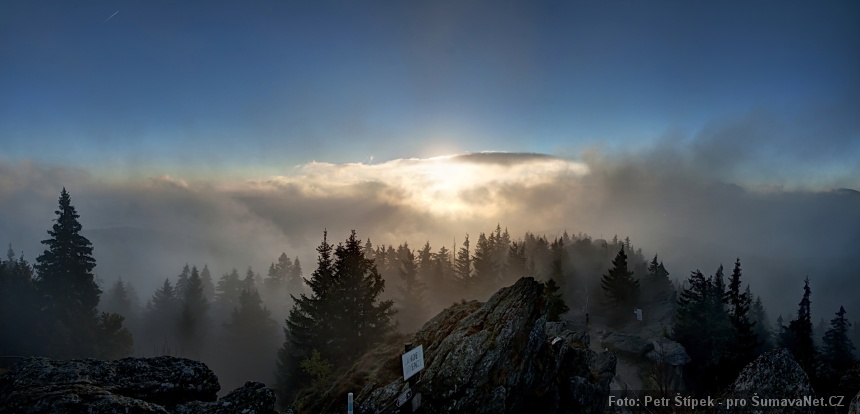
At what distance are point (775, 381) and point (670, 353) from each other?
3256cm

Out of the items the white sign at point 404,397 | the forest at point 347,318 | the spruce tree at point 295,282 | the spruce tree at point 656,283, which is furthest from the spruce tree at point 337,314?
the spruce tree at point 295,282

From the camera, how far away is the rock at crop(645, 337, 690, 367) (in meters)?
35.8

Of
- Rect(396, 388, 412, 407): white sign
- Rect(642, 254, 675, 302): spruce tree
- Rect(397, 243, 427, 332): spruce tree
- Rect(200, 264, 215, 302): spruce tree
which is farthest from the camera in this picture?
Rect(200, 264, 215, 302): spruce tree

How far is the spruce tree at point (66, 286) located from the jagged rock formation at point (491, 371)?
143ft

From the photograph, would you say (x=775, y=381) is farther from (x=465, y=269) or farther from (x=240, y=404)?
(x=465, y=269)

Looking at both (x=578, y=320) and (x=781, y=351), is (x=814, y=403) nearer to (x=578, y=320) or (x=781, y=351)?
(x=781, y=351)

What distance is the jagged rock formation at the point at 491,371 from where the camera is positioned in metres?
13.5

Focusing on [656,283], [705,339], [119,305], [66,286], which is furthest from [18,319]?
[656,283]

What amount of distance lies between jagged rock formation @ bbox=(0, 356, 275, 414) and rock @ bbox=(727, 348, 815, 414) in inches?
505

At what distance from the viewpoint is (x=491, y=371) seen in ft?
46.4

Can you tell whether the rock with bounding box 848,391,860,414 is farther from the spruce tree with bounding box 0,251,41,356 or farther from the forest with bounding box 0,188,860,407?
the spruce tree with bounding box 0,251,41,356

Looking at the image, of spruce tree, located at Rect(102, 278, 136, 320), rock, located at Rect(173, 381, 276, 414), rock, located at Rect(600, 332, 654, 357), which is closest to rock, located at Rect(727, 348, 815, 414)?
rock, located at Rect(173, 381, 276, 414)

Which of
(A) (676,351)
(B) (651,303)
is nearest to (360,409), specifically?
(A) (676,351)

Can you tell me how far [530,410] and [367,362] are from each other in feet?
26.5
